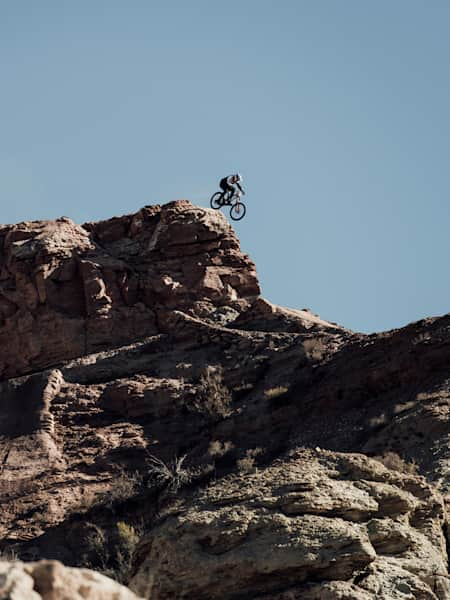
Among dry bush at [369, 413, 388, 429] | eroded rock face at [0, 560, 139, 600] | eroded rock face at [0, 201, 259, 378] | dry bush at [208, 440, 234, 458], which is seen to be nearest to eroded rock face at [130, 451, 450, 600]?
eroded rock face at [0, 560, 139, 600]

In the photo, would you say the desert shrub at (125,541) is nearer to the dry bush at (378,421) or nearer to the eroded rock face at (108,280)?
the dry bush at (378,421)

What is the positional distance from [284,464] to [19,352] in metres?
28.6

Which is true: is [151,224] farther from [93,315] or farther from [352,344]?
[352,344]

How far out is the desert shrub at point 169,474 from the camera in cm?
3344

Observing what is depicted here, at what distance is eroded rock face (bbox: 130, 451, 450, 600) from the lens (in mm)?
15289

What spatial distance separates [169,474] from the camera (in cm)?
3372

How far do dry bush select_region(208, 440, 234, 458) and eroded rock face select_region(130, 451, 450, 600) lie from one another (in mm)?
16957

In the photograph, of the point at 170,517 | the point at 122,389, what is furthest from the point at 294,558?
the point at 122,389

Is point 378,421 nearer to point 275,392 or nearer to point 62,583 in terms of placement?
point 275,392

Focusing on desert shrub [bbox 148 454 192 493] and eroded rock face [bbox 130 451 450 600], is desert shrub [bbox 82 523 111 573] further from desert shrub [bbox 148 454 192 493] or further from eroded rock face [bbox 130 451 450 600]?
eroded rock face [bbox 130 451 450 600]

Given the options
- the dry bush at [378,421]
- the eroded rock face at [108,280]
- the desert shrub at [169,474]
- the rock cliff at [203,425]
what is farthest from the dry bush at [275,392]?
the eroded rock face at [108,280]

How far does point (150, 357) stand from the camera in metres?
41.6

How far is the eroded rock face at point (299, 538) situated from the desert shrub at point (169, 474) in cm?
1585

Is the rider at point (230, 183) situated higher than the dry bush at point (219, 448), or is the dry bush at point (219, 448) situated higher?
the rider at point (230, 183)
